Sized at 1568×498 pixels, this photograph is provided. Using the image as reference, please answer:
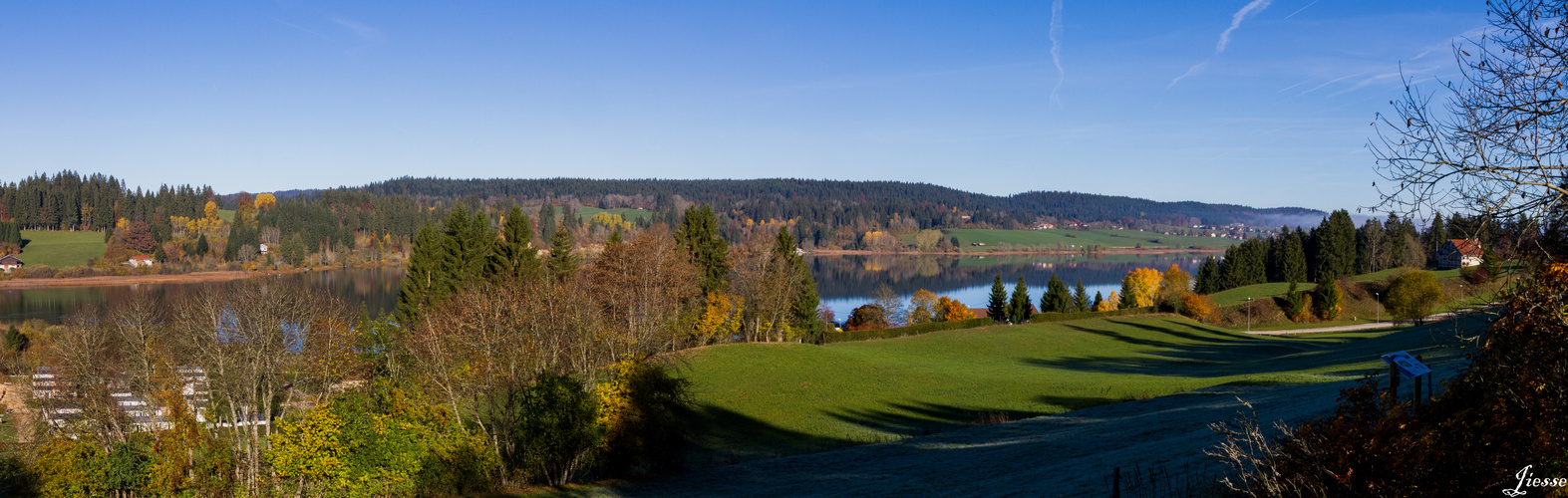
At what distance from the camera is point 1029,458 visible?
64.4ft

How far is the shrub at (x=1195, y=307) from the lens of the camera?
7531 centimetres

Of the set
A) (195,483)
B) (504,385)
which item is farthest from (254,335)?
(504,385)

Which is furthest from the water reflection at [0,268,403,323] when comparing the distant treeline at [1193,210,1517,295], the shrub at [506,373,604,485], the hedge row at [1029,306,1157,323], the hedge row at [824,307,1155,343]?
the distant treeline at [1193,210,1517,295]

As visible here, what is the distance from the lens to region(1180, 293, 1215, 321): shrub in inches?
2965

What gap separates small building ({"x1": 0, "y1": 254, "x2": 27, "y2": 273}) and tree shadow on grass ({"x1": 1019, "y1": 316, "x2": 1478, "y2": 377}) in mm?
137631

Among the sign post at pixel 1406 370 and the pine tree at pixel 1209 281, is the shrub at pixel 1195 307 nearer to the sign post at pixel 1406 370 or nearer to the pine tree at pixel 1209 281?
the pine tree at pixel 1209 281

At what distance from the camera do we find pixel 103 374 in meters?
29.7

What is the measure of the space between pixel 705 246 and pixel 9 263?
12101 centimetres

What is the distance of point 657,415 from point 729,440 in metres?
5.54

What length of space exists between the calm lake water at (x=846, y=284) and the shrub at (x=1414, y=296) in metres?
47.9

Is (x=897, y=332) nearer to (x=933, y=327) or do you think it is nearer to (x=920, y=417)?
(x=933, y=327)

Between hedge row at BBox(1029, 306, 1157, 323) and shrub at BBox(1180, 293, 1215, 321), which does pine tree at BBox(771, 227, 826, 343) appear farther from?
shrub at BBox(1180, 293, 1215, 321)

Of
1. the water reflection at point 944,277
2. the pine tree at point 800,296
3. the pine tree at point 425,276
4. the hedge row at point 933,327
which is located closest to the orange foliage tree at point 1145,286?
the water reflection at point 944,277

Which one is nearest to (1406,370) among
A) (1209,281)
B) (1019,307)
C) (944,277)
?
(1019,307)
